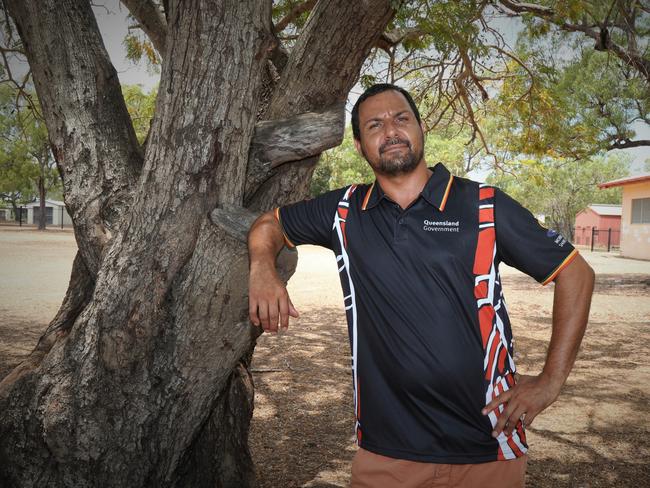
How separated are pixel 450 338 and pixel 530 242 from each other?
47 centimetres

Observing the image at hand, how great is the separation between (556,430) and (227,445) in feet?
9.70

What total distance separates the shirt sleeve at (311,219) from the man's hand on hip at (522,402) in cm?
102

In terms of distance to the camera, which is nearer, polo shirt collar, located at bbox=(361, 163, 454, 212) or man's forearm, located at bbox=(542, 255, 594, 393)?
man's forearm, located at bbox=(542, 255, 594, 393)

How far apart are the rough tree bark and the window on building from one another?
30.1m

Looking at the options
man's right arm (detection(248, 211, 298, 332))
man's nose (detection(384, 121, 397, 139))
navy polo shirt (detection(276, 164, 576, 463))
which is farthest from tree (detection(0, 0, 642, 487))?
navy polo shirt (detection(276, 164, 576, 463))

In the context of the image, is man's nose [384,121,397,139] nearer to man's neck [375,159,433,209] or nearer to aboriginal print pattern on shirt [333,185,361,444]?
man's neck [375,159,433,209]

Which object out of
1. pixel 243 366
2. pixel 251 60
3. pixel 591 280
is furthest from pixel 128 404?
pixel 591 280

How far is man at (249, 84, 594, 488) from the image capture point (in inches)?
86.7

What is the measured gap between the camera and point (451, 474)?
2203mm

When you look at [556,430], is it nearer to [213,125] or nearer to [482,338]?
[482,338]

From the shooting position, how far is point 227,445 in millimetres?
3844

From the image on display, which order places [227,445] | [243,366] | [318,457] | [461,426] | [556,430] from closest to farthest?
1. [461,426]
2. [227,445]
3. [243,366]
4. [318,457]
5. [556,430]

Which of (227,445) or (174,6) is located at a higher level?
(174,6)

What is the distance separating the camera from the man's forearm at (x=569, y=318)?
87.0 inches
